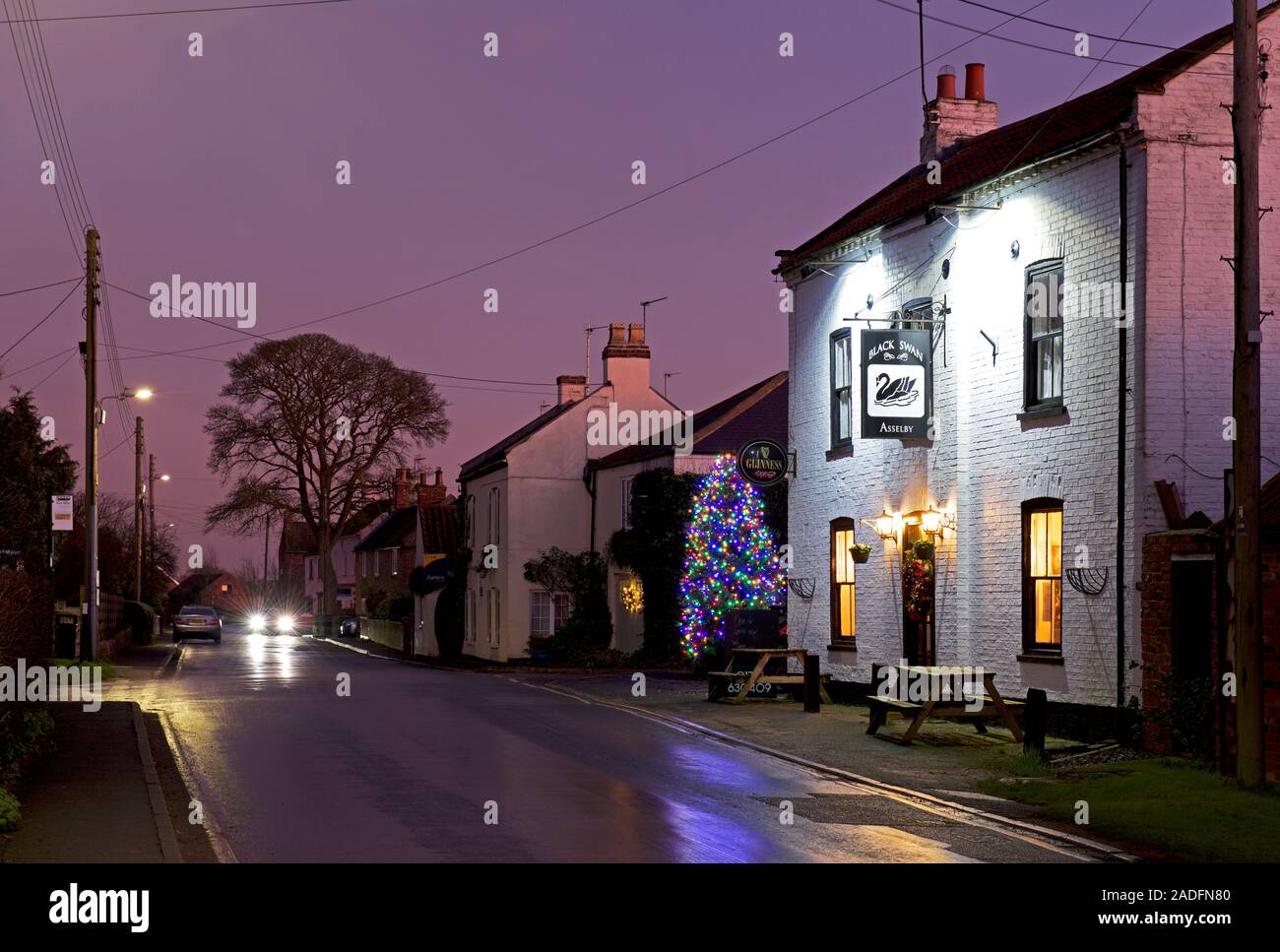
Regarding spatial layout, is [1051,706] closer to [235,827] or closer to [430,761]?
[430,761]

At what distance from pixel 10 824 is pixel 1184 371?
1392 cm

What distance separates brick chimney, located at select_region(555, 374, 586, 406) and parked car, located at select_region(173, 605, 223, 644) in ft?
62.1

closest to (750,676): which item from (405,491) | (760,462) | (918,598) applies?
(918,598)

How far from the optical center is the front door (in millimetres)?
22781

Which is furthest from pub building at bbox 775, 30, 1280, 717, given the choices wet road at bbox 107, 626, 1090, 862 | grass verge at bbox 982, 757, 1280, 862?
wet road at bbox 107, 626, 1090, 862

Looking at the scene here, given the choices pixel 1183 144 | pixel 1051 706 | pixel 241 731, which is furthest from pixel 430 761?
pixel 1183 144

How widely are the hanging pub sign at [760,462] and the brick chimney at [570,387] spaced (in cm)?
2507

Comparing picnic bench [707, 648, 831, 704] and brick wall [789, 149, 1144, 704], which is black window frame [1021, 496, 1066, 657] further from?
picnic bench [707, 648, 831, 704]

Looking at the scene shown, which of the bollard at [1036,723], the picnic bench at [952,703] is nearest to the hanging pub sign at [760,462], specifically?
the picnic bench at [952,703]

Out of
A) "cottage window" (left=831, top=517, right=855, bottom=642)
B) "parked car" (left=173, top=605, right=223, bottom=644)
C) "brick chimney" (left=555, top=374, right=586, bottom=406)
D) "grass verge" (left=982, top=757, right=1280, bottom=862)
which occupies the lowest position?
"parked car" (left=173, top=605, right=223, bottom=644)

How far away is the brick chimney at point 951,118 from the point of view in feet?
93.2

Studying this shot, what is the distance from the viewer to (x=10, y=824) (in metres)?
11.9

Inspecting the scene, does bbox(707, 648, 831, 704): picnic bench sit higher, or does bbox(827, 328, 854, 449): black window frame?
bbox(827, 328, 854, 449): black window frame

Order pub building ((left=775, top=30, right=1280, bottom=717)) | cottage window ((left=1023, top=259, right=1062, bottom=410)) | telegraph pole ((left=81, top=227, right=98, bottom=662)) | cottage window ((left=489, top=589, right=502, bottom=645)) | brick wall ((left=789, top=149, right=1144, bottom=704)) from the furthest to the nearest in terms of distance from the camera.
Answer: cottage window ((left=489, top=589, right=502, bottom=645)), telegraph pole ((left=81, top=227, right=98, bottom=662)), cottage window ((left=1023, top=259, right=1062, bottom=410)), brick wall ((left=789, top=149, right=1144, bottom=704)), pub building ((left=775, top=30, right=1280, bottom=717))
